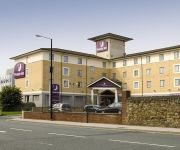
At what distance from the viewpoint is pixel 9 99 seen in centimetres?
6619

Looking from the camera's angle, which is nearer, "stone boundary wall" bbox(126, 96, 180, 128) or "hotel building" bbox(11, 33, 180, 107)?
"stone boundary wall" bbox(126, 96, 180, 128)

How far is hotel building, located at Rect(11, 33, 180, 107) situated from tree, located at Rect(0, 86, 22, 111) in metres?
7.30

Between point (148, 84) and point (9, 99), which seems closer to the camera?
point (9, 99)

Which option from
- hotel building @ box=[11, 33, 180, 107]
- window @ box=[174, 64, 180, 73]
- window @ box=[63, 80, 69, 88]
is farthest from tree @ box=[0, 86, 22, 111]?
window @ box=[174, 64, 180, 73]

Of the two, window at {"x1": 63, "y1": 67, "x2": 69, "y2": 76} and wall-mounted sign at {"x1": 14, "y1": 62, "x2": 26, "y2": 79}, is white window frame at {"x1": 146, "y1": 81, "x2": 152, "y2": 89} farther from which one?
wall-mounted sign at {"x1": 14, "y1": 62, "x2": 26, "y2": 79}

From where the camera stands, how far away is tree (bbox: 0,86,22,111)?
6600 cm

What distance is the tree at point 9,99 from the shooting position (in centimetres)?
6600

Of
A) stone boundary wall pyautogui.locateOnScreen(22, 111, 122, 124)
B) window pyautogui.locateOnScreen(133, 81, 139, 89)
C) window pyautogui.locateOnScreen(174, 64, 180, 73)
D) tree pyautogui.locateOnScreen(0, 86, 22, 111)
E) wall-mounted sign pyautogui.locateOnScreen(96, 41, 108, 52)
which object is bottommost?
stone boundary wall pyautogui.locateOnScreen(22, 111, 122, 124)

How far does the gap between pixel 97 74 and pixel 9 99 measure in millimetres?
26290

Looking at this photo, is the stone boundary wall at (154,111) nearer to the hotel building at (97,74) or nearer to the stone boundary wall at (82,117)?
the stone boundary wall at (82,117)

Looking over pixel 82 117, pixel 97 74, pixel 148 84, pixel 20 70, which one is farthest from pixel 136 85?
pixel 82 117

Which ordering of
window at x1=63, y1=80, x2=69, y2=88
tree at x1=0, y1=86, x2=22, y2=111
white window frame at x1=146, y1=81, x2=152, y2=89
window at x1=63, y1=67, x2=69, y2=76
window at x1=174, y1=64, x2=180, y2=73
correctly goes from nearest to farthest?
tree at x1=0, y1=86, x2=22, y2=111, window at x1=174, y1=64, x2=180, y2=73, white window frame at x1=146, y1=81, x2=152, y2=89, window at x1=63, y1=80, x2=69, y2=88, window at x1=63, y1=67, x2=69, y2=76

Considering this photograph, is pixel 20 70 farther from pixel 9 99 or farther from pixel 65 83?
pixel 9 99

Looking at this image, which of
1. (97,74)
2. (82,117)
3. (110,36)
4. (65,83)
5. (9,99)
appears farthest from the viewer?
(110,36)
